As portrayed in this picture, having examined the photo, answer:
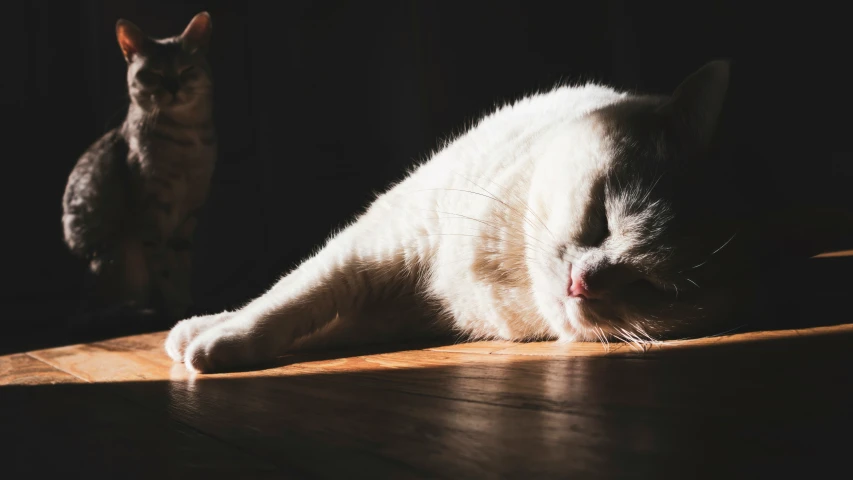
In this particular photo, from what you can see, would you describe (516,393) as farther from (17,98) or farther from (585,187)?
(17,98)

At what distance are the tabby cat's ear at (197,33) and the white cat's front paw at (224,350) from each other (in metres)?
2.40

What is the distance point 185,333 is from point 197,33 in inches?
89.4

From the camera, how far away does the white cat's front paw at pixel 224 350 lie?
1.36 metres

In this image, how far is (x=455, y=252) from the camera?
63.4 inches

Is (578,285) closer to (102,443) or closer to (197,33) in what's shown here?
(102,443)

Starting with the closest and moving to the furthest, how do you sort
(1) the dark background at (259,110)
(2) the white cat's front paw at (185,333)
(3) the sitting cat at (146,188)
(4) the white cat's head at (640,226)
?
(4) the white cat's head at (640,226)
(2) the white cat's front paw at (185,333)
(3) the sitting cat at (146,188)
(1) the dark background at (259,110)

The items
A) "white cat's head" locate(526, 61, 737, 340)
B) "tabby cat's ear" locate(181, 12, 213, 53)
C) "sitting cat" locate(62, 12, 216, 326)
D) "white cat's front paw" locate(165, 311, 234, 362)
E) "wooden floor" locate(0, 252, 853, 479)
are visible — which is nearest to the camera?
"wooden floor" locate(0, 252, 853, 479)

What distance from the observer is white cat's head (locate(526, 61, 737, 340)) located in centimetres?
132

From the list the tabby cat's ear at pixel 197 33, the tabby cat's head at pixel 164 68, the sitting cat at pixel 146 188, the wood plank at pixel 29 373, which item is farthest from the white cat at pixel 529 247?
the tabby cat's ear at pixel 197 33

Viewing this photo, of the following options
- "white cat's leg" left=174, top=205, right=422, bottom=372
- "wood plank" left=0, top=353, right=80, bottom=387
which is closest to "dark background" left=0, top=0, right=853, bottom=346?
"wood plank" left=0, top=353, right=80, bottom=387

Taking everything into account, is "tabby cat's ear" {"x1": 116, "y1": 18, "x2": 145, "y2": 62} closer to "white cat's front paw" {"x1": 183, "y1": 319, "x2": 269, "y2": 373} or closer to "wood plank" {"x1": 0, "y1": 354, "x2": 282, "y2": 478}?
"white cat's front paw" {"x1": 183, "y1": 319, "x2": 269, "y2": 373}

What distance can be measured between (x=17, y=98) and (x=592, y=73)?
3.46m

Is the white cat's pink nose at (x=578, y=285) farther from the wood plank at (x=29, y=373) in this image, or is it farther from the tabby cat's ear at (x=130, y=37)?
the tabby cat's ear at (x=130, y=37)

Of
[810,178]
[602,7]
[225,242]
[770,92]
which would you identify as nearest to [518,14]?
Answer: [602,7]
